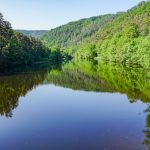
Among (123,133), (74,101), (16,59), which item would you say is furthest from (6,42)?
(123,133)

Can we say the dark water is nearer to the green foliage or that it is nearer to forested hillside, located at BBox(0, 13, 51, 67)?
forested hillside, located at BBox(0, 13, 51, 67)

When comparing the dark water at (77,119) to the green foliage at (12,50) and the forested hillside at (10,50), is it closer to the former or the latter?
the forested hillside at (10,50)

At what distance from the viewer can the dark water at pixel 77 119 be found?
69.5ft

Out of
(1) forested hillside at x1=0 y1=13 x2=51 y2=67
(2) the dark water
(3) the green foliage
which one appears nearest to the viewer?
(2) the dark water

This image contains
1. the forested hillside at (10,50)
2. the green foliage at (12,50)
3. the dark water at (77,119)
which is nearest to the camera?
the dark water at (77,119)

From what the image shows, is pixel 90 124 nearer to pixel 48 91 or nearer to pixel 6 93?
pixel 6 93

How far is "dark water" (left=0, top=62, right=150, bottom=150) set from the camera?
21.2m

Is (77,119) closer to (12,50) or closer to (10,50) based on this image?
(10,50)

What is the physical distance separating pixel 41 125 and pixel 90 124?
3736 mm

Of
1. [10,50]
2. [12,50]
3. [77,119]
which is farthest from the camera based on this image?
[12,50]

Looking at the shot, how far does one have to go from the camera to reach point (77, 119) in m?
28.3

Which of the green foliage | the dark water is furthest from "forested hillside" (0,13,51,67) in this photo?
the dark water

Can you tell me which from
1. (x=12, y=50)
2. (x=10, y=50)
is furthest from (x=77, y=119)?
(x=12, y=50)

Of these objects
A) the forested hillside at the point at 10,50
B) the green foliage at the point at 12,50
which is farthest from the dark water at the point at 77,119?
the green foliage at the point at 12,50
